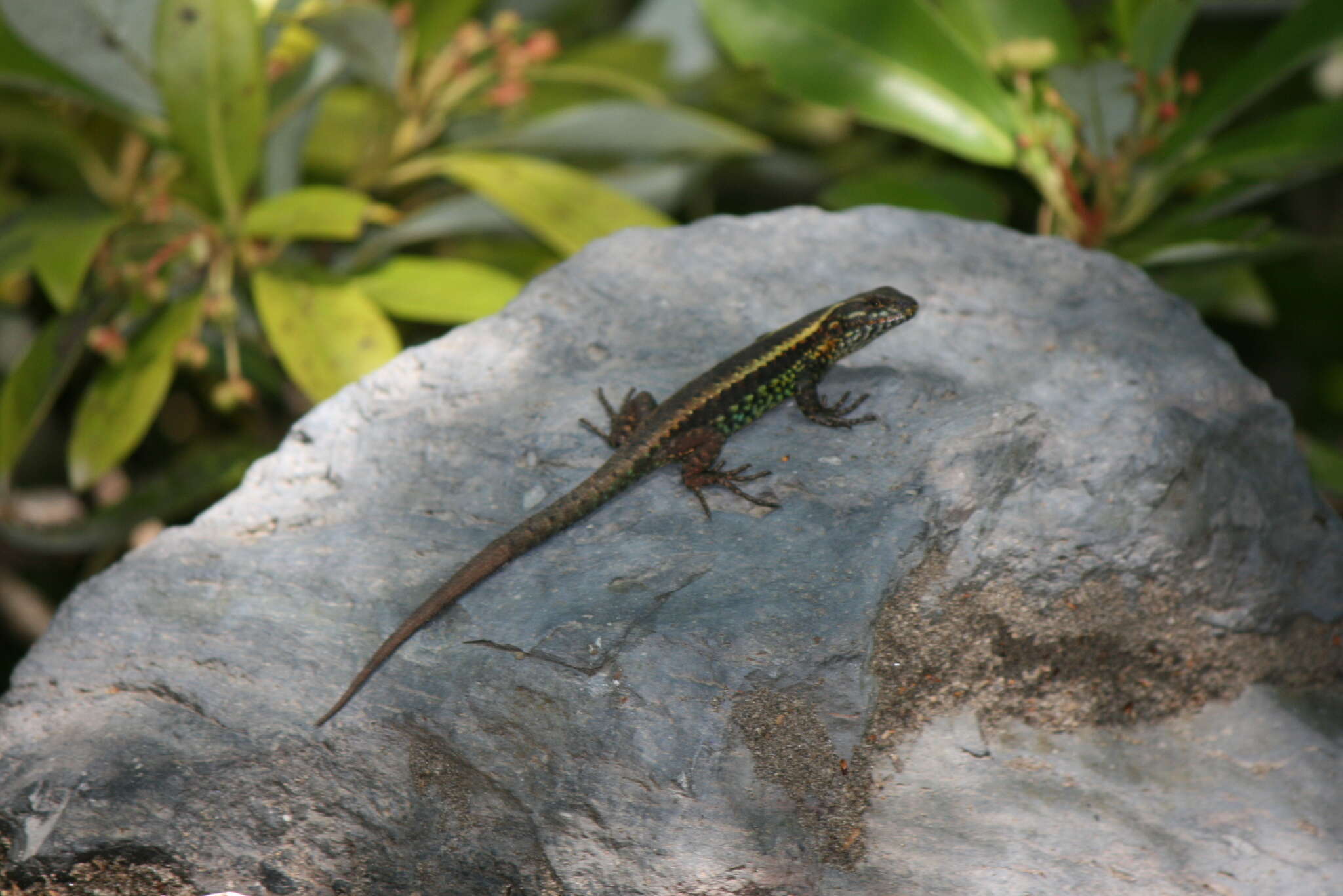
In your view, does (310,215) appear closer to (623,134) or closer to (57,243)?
(57,243)

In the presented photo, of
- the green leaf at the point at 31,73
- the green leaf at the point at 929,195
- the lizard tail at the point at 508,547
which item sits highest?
the green leaf at the point at 929,195

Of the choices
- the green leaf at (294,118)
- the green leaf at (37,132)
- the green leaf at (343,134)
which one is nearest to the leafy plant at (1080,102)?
the green leaf at (294,118)

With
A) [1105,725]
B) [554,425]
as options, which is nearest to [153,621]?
[554,425]

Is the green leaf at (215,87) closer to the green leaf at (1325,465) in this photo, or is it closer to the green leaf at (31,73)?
the green leaf at (31,73)

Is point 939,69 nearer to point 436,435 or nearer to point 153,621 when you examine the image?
point 436,435

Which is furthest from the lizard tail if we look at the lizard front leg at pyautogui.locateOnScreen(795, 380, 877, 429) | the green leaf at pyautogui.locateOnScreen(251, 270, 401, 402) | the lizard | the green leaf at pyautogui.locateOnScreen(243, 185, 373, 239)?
the green leaf at pyautogui.locateOnScreen(243, 185, 373, 239)

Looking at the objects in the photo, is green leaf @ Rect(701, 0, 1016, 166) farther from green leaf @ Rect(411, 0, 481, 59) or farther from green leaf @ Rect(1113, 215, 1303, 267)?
green leaf @ Rect(411, 0, 481, 59)
